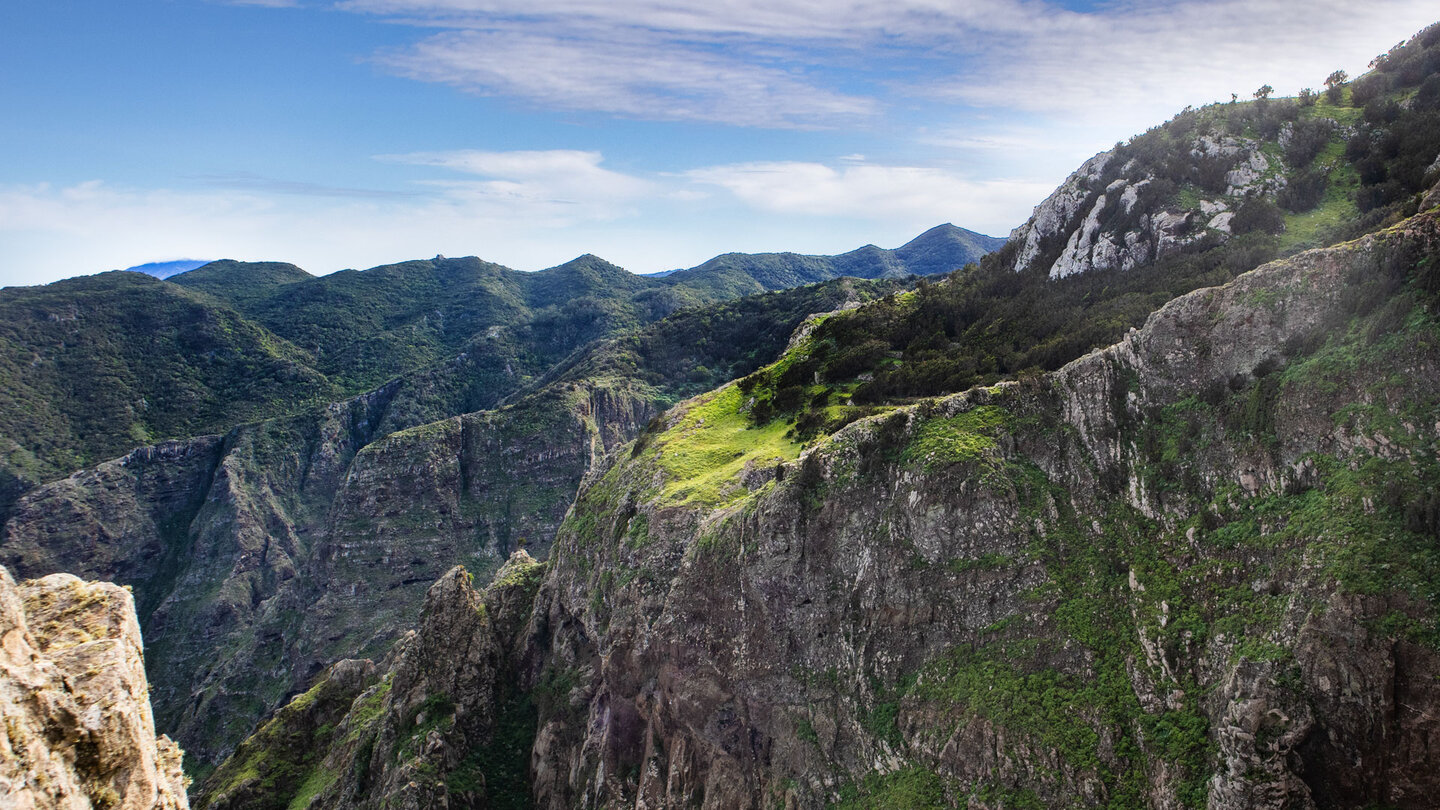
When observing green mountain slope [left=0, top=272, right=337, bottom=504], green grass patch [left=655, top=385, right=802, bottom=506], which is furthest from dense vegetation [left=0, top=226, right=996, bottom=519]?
green grass patch [left=655, top=385, right=802, bottom=506]

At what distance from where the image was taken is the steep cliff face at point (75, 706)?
9492 mm

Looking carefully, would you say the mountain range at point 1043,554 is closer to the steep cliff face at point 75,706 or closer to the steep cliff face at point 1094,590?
the steep cliff face at point 1094,590

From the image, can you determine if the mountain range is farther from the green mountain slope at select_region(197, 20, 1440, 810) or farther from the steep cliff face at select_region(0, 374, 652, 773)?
the steep cliff face at select_region(0, 374, 652, 773)

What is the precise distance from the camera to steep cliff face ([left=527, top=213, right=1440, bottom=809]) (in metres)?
13.5

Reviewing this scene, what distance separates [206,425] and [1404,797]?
608ft

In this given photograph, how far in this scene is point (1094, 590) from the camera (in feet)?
62.2

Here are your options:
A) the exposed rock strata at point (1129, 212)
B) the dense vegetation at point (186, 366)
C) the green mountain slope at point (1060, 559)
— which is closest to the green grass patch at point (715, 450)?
the green mountain slope at point (1060, 559)

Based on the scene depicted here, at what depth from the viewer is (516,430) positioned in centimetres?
12019

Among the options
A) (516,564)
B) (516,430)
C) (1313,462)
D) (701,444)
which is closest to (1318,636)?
(1313,462)

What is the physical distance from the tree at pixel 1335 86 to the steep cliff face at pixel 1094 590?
28.2 metres

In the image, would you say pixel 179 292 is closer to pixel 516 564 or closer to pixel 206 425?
pixel 206 425

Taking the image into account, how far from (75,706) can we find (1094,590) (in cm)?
2178

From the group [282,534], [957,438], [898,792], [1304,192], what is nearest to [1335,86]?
[1304,192]

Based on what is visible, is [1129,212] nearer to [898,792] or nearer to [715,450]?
[715,450]
